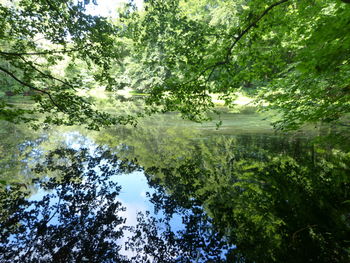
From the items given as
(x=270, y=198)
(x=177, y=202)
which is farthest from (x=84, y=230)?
(x=270, y=198)

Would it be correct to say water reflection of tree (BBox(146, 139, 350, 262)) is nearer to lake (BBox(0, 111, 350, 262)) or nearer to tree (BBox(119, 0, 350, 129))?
lake (BBox(0, 111, 350, 262))

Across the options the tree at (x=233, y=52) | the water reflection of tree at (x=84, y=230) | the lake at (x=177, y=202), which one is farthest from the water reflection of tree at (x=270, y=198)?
the tree at (x=233, y=52)

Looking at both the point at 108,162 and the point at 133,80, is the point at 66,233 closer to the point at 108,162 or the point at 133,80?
the point at 108,162

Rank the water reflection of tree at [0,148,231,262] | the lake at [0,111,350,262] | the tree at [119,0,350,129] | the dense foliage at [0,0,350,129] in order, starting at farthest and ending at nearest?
the dense foliage at [0,0,350,129]
the lake at [0,111,350,262]
the water reflection of tree at [0,148,231,262]
the tree at [119,0,350,129]

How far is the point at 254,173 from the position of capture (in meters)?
8.62

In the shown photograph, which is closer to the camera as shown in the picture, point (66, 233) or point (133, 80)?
point (66, 233)

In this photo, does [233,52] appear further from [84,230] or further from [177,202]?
[84,230]

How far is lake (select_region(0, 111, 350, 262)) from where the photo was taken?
15.5ft

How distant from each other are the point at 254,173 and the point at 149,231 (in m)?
5.13

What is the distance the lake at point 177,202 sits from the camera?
472 centimetres

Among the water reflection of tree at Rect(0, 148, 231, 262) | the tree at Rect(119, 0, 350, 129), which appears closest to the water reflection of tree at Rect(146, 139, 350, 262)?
the water reflection of tree at Rect(0, 148, 231, 262)

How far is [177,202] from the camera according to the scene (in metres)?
6.92

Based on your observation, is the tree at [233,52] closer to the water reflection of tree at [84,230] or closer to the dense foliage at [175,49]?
the dense foliage at [175,49]

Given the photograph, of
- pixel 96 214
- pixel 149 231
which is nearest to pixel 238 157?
pixel 149 231
